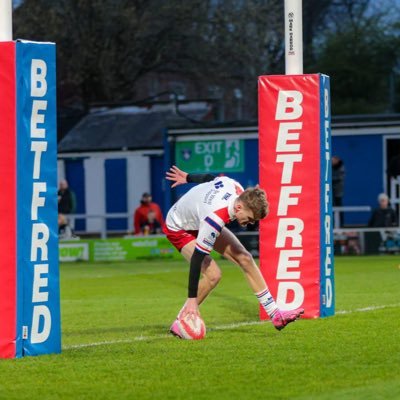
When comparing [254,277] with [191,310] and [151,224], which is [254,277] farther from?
[151,224]

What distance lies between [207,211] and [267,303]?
3.36ft

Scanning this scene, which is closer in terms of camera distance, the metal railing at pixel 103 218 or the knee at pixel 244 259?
the knee at pixel 244 259

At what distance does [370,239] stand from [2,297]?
19871 millimetres

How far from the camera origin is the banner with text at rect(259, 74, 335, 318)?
582 inches

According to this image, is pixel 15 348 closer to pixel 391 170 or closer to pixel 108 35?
pixel 391 170

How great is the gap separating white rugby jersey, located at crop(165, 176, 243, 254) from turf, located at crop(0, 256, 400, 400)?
3.14ft

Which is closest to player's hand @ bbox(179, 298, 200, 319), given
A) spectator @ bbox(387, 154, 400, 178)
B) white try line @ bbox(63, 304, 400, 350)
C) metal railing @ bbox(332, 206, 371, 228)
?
white try line @ bbox(63, 304, 400, 350)

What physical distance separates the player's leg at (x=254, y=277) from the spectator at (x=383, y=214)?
1721 cm

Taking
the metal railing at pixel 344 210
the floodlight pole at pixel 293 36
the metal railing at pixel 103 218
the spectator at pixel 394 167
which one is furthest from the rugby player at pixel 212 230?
the metal railing at pixel 103 218

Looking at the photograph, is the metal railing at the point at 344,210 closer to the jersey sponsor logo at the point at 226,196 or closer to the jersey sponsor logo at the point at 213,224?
the jersey sponsor logo at the point at 226,196

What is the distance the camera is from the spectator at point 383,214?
30.3m

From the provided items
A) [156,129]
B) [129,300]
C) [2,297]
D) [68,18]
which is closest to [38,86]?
[2,297]

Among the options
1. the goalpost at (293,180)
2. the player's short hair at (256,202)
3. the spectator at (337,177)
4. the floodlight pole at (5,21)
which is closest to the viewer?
the floodlight pole at (5,21)

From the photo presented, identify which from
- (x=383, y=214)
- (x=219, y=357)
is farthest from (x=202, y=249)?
(x=383, y=214)
